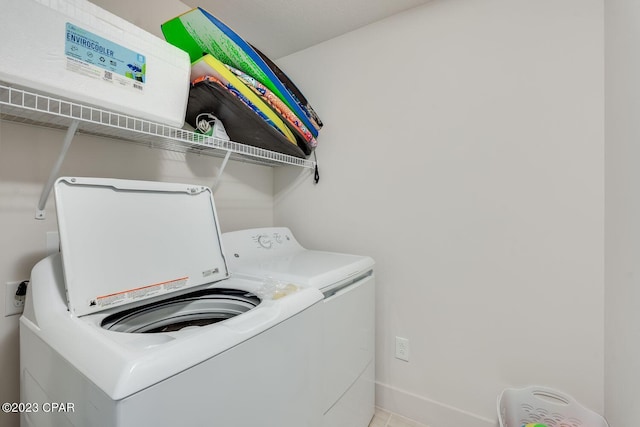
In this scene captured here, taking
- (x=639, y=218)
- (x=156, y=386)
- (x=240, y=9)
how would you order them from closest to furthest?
(x=156, y=386) → (x=639, y=218) → (x=240, y=9)

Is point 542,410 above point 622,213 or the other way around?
the other way around

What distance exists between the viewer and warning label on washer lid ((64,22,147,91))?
84 cm

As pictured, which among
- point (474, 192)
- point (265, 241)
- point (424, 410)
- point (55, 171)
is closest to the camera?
point (55, 171)

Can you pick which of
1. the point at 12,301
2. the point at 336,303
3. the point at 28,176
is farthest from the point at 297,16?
the point at 12,301

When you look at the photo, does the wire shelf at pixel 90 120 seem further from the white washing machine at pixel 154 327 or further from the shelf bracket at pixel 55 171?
the white washing machine at pixel 154 327

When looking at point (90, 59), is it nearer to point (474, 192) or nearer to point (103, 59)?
point (103, 59)

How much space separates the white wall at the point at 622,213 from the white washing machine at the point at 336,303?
99 centimetres

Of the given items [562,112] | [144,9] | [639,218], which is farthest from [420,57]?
[144,9]

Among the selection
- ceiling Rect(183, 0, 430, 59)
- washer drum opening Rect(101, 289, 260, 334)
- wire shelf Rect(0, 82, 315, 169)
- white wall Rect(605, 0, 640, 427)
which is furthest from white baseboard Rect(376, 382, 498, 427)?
ceiling Rect(183, 0, 430, 59)

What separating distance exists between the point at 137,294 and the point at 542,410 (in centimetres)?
178

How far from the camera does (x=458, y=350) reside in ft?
5.04

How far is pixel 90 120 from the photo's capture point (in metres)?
0.90

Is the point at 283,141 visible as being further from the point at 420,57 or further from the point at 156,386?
the point at 156,386

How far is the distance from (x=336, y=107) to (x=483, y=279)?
140cm
